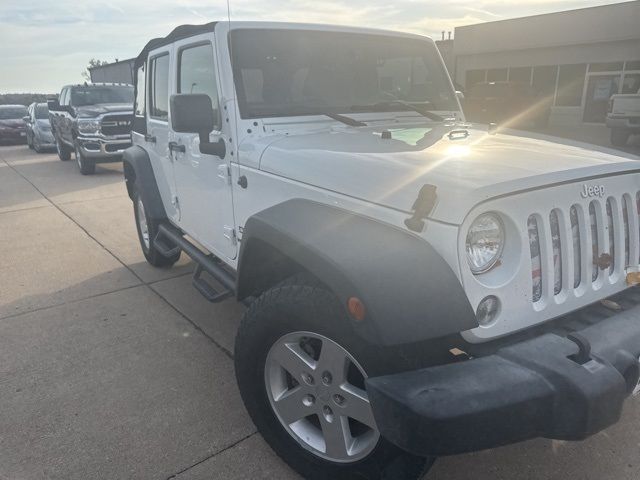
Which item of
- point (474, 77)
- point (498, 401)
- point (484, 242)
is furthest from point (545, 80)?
point (498, 401)

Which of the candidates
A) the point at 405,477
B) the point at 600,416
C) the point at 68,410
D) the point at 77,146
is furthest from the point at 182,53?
the point at 77,146

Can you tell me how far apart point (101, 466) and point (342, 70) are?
8.48 feet

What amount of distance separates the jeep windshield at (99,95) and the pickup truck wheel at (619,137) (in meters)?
12.3

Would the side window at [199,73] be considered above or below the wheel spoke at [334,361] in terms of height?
above

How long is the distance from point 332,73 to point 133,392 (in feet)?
7.50

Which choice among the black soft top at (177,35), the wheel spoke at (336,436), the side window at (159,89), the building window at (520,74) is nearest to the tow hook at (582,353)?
the wheel spoke at (336,436)

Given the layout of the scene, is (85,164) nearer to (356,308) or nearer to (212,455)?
(212,455)

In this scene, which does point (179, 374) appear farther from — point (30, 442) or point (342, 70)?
point (342, 70)

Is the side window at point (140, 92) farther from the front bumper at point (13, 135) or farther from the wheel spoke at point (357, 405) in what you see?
the front bumper at point (13, 135)

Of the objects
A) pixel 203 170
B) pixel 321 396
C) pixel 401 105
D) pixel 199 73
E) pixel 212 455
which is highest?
pixel 199 73

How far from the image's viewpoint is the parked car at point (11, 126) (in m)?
18.5

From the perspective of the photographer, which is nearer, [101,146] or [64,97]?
[101,146]

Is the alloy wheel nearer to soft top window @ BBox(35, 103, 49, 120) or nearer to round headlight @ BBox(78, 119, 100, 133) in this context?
round headlight @ BBox(78, 119, 100, 133)

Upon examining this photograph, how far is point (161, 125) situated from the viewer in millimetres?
4113
